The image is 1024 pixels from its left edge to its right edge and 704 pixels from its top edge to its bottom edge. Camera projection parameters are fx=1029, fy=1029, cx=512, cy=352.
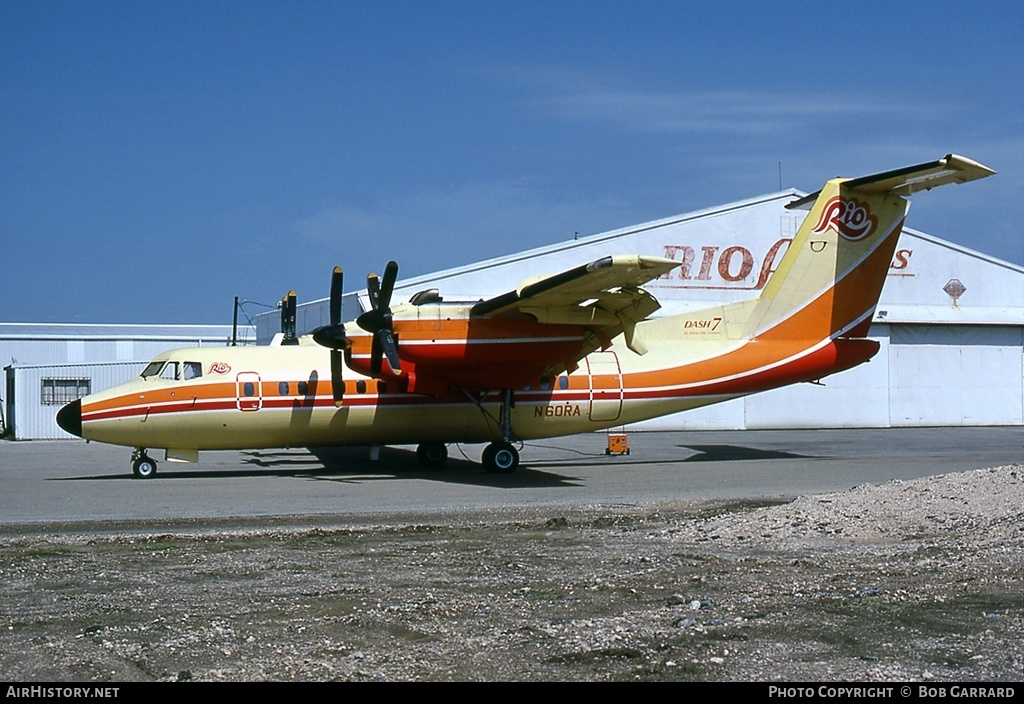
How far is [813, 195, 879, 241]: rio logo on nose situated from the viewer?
21.4 meters

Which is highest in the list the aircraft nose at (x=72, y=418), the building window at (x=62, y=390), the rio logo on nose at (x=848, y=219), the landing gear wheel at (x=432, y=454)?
the rio logo on nose at (x=848, y=219)

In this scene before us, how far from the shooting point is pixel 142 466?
786 inches

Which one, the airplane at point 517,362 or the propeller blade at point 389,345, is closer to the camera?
the propeller blade at point 389,345

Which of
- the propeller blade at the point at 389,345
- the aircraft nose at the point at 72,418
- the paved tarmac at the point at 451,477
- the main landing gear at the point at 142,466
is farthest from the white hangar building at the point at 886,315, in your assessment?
the propeller blade at the point at 389,345

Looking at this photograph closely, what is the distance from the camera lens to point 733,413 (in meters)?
36.0

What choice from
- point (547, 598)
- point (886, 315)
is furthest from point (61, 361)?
point (547, 598)

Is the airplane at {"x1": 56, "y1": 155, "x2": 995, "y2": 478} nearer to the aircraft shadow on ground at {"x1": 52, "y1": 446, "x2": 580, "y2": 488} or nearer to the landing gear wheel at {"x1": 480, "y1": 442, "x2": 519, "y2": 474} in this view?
the landing gear wheel at {"x1": 480, "y1": 442, "x2": 519, "y2": 474}

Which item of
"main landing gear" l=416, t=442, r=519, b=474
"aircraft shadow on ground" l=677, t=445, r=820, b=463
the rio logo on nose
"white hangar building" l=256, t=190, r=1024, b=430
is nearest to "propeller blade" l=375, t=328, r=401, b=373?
"main landing gear" l=416, t=442, r=519, b=474

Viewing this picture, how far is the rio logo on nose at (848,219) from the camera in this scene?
70.1 feet

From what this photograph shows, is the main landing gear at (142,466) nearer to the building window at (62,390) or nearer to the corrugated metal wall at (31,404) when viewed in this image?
the corrugated metal wall at (31,404)

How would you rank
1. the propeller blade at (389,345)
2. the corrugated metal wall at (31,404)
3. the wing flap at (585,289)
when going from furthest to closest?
the corrugated metal wall at (31,404) < the propeller blade at (389,345) < the wing flap at (585,289)

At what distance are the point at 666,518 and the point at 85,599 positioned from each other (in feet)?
23.9

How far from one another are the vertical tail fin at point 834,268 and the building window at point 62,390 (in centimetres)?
2695

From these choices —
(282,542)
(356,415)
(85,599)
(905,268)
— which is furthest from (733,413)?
(85,599)
